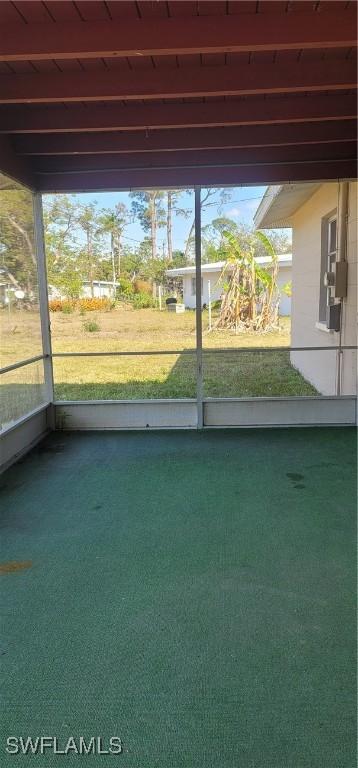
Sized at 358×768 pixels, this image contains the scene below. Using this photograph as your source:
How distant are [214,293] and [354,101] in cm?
212

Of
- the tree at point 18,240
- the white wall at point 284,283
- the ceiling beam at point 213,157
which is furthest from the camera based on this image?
the white wall at point 284,283

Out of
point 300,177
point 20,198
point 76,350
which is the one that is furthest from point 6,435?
point 300,177

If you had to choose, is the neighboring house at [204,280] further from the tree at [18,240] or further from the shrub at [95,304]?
the tree at [18,240]

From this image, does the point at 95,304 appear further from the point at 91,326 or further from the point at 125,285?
the point at 125,285

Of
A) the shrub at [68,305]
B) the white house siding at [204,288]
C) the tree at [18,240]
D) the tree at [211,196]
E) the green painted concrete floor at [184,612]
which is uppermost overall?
the tree at [211,196]

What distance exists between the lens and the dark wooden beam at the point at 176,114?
341 cm

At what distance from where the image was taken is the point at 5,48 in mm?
2395

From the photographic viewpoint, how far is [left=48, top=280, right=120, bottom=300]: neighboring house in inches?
198

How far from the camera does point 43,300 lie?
16.3 ft

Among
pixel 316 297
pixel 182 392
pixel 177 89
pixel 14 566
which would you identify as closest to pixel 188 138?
pixel 177 89

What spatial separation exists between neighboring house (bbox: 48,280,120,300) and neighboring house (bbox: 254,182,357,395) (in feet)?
5.45

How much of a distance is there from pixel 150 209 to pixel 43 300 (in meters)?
1.44

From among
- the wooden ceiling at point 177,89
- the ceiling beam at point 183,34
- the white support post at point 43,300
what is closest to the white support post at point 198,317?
the wooden ceiling at point 177,89

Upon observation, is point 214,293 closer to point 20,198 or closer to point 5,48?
point 20,198
